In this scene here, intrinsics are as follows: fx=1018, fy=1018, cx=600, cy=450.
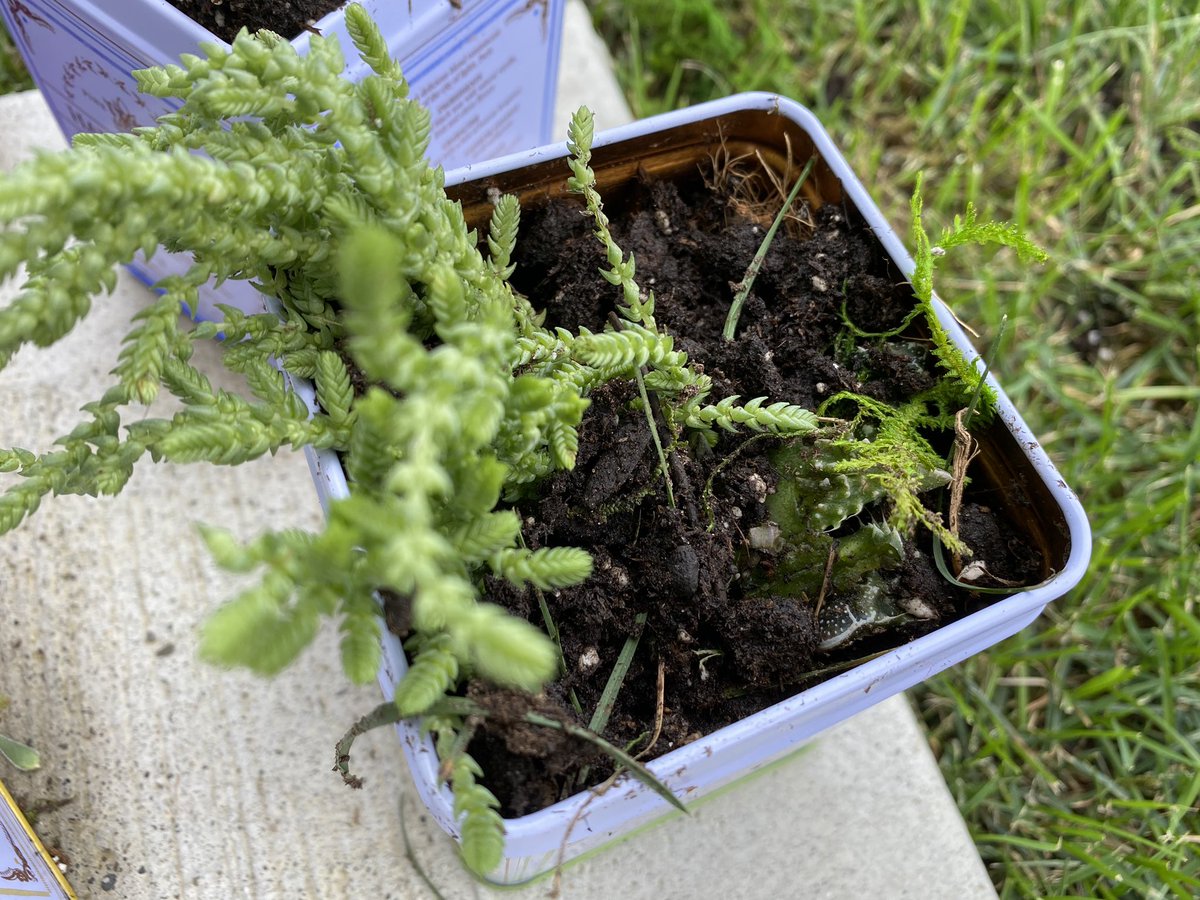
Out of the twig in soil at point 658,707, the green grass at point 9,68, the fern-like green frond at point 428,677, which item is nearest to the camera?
the fern-like green frond at point 428,677

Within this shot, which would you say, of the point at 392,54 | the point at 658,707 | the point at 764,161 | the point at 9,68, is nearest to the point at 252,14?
the point at 392,54

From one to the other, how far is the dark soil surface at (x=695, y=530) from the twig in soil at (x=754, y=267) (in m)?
0.01

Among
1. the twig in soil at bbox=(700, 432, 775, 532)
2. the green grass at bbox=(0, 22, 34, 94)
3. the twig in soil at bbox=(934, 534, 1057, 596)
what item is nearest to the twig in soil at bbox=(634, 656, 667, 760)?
the twig in soil at bbox=(700, 432, 775, 532)

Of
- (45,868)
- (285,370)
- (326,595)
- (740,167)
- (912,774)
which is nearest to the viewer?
(326,595)

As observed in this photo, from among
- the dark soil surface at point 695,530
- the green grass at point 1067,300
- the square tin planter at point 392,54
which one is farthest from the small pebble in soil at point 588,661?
the green grass at point 1067,300

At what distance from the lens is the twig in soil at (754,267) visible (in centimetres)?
91

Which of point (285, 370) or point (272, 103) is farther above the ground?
point (272, 103)

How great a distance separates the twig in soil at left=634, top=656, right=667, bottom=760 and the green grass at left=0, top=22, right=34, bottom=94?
4.62ft

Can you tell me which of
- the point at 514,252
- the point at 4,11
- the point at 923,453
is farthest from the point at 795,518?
the point at 4,11

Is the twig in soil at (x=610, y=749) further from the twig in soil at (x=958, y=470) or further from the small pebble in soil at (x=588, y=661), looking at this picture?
the twig in soil at (x=958, y=470)

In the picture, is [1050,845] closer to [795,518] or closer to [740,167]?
[795,518]

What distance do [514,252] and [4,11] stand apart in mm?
566

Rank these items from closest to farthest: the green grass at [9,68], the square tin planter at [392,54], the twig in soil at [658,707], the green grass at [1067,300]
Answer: the twig in soil at [658,707], the square tin planter at [392,54], the green grass at [1067,300], the green grass at [9,68]

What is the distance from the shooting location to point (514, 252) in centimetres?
94
